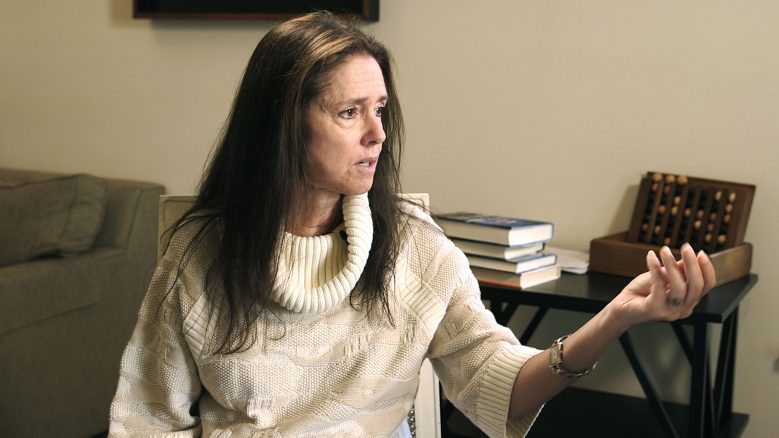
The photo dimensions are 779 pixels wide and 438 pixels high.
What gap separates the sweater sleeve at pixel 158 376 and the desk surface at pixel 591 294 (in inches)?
32.9

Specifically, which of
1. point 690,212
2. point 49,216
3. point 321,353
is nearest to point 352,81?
point 321,353

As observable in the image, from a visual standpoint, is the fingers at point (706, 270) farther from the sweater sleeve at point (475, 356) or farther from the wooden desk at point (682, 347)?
the wooden desk at point (682, 347)

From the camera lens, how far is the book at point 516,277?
218cm

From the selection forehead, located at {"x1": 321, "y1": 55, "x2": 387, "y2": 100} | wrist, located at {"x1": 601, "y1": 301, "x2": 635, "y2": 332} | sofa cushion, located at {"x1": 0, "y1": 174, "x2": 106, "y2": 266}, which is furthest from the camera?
sofa cushion, located at {"x1": 0, "y1": 174, "x2": 106, "y2": 266}

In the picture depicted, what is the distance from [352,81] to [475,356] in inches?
17.2

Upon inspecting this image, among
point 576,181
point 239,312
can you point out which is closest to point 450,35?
point 576,181

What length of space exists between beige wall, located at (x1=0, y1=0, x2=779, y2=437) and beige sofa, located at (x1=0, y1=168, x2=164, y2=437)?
24 cm

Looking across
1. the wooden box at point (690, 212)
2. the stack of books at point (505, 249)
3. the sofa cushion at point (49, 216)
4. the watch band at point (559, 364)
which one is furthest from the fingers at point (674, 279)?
the sofa cushion at point (49, 216)

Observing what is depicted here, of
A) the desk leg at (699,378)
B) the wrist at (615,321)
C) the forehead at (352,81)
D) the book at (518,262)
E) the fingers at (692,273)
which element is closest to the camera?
the fingers at (692,273)

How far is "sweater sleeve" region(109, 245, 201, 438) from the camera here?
1535mm

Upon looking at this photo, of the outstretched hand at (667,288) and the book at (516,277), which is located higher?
the outstretched hand at (667,288)

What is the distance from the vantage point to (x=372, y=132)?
1444 millimetres

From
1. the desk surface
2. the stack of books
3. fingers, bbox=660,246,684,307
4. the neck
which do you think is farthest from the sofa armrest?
fingers, bbox=660,246,684,307

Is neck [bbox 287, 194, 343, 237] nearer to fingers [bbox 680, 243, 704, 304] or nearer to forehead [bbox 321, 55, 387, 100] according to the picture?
forehead [bbox 321, 55, 387, 100]
